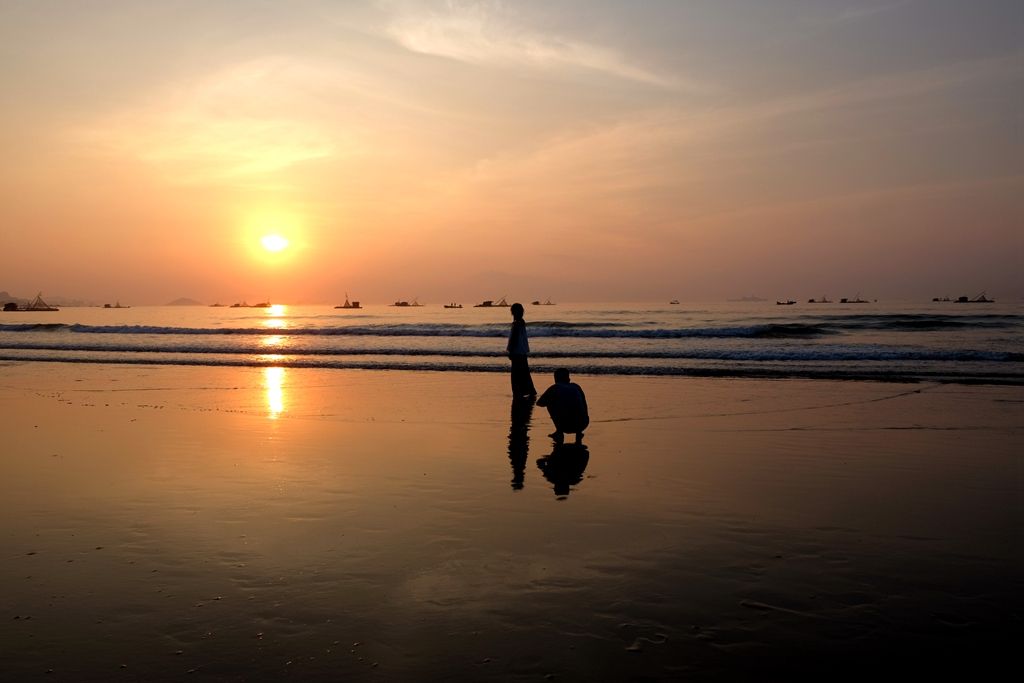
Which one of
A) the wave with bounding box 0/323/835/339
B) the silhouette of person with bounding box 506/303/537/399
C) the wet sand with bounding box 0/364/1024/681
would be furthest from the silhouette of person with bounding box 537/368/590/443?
the wave with bounding box 0/323/835/339

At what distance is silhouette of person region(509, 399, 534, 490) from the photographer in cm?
898

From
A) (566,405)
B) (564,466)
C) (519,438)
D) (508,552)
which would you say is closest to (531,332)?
(519,438)

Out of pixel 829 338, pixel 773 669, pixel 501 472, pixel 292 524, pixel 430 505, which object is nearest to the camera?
pixel 773 669

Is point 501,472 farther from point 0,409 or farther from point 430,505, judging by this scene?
point 0,409

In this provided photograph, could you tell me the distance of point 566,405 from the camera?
1142cm

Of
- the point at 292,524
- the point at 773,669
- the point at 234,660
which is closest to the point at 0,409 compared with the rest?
the point at 292,524

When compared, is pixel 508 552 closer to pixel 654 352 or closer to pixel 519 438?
pixel 519 438

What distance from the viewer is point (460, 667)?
3.99 meters

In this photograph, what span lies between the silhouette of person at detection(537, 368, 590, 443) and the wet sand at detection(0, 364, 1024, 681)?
0.35 meters

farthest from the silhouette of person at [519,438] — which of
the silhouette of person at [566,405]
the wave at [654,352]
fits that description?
the wave at [654,352]

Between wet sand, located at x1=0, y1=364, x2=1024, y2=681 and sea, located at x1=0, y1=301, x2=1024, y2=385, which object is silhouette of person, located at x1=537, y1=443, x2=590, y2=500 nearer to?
wet sand, located at x1=0, y1=364, x2=1024, y2=681

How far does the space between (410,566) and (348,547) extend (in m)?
0.72

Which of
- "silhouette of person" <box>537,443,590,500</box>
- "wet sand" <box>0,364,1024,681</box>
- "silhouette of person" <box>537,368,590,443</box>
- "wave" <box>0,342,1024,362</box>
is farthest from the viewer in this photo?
"wave" <box>0,342,1024,362</box>

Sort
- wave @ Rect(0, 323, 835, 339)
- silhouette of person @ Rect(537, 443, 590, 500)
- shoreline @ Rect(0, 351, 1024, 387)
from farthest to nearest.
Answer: wave @ Rect(0, 323, 835, 339) < shoreline @ Rect(0, 351, 1024, 387) < silhouette of person @ Rect(537, 443, 590, 500)
